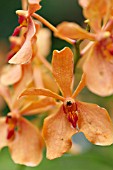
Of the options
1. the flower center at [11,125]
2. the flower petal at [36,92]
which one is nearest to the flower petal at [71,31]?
the flower petal at [36,92]

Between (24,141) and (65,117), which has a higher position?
(65,117)

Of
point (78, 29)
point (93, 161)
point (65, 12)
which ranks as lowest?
point (65, 12)

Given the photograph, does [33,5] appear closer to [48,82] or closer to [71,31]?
[71,31]

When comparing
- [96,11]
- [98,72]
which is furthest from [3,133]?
[96,11]

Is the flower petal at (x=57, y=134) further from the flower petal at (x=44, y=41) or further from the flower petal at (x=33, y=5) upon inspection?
the flower petal at (x=44, y=41)

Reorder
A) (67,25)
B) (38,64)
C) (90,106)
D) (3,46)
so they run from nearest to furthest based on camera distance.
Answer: (67,25)
(90,106)
(38,64)
(3,46)

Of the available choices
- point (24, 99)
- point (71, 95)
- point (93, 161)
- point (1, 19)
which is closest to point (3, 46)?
point (1, 19)

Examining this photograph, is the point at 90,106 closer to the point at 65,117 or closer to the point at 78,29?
the point at 65,117
